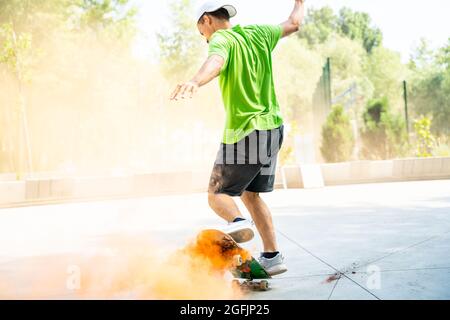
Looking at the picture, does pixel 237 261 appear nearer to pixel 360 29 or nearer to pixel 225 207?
pixel 225 207

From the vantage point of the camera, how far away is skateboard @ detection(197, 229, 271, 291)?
3.06 m

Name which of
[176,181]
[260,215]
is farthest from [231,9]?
[176,181]

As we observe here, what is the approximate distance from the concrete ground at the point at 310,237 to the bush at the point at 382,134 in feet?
19.2

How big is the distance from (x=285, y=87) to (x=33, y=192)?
29.7 meters

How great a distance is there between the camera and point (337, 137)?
585 inches

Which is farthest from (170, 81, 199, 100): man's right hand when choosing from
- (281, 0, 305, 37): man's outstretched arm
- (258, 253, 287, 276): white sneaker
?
(258, 253, 287, 276): white sneaker

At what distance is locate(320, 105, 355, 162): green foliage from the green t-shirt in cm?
1181

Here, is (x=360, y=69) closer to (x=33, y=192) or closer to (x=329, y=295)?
(x=33, y=192)

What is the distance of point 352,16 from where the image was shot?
61406 millimetres

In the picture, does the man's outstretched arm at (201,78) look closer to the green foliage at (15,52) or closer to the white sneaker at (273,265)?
the white sneaker at (273,265)

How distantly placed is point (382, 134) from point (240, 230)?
13.8m

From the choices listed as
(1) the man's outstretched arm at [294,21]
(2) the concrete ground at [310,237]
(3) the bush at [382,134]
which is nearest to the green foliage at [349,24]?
(3) the bush at [382,134]

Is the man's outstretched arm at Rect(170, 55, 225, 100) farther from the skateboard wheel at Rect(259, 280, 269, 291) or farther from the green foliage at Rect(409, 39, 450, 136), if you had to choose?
the green foliage at Rect(409, 39, 450, 136)

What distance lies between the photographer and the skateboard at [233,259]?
10.1 ft
